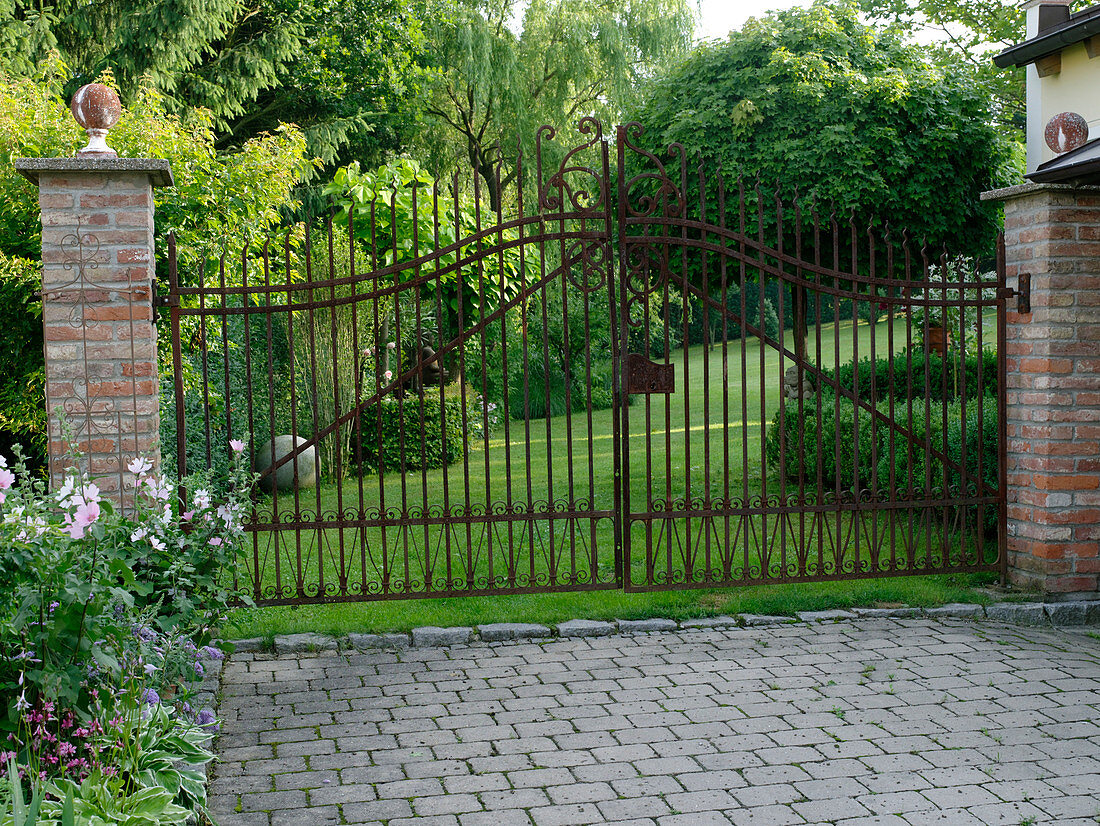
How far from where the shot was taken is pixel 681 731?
3.84 m

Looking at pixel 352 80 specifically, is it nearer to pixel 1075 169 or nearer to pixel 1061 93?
pixel 1061 93

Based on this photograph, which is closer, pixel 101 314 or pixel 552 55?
pixel 101 314

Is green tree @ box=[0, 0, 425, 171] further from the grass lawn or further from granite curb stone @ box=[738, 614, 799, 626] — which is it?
granite curb stone @ box=[738, 614, 799, 626]

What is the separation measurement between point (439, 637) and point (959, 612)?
2.68 m

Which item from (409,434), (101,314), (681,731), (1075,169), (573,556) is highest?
(1075,169)

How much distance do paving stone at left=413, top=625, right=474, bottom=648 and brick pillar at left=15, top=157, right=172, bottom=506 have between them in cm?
148

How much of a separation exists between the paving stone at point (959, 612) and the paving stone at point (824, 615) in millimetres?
410

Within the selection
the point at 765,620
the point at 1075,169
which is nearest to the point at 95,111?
the point at 765,620

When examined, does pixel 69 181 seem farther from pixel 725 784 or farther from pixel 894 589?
pixel 894 589

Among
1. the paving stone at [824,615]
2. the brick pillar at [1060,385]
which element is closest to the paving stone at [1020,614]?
the brick pillar at [1060,385]

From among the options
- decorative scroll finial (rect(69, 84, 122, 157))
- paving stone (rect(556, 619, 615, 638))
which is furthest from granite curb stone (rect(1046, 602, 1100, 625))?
decorative scroll finial (rect(69, 84, 122, 157))

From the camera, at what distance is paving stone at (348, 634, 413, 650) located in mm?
4969

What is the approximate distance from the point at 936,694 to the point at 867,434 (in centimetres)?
368

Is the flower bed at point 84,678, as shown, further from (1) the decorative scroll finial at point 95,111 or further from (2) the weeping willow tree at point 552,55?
(2) the weeping willow tree at point 552,55
